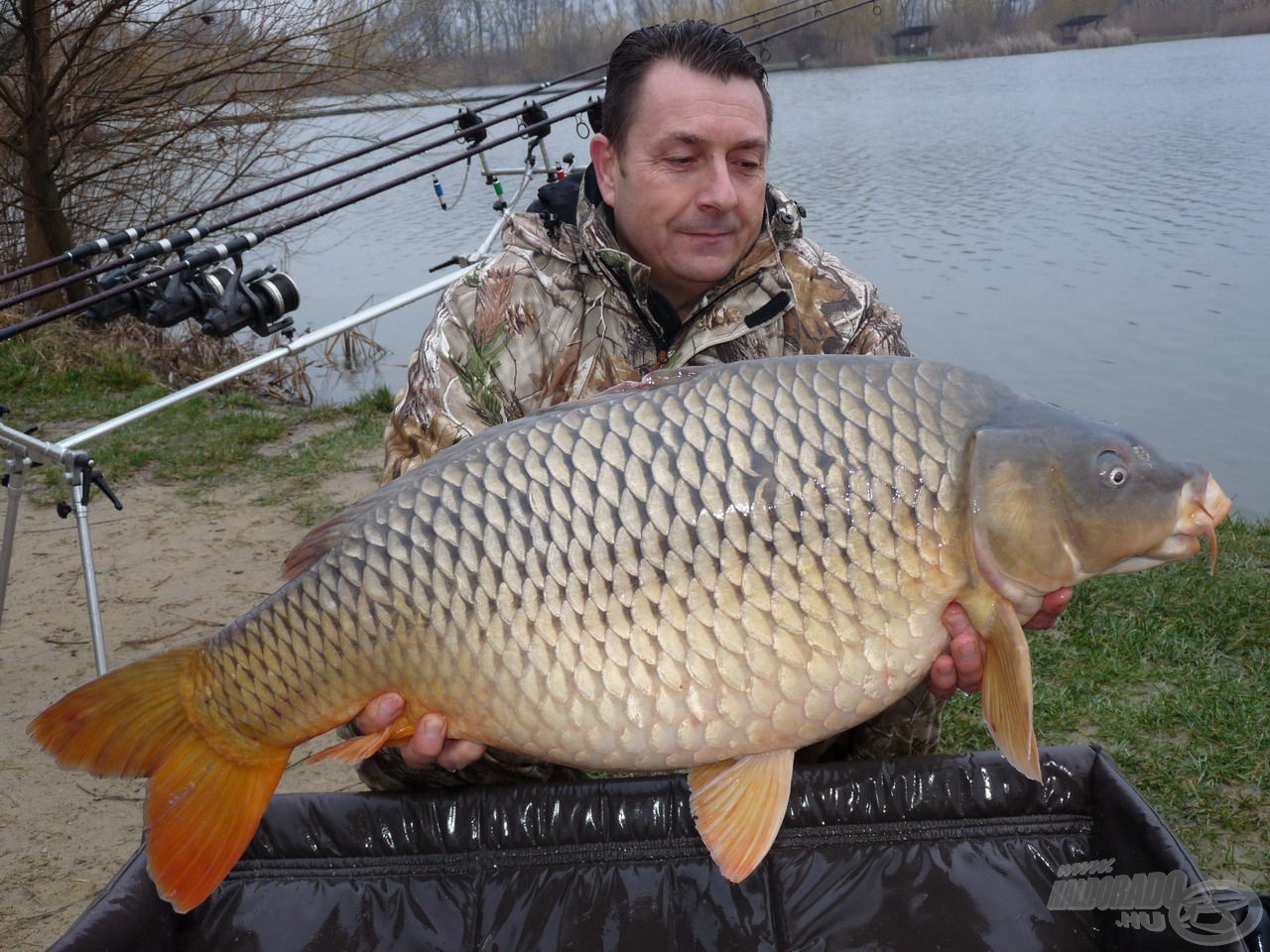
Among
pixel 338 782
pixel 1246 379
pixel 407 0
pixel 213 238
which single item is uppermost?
pixel 407 0

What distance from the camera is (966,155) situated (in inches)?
334

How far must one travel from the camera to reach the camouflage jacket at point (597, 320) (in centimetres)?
170

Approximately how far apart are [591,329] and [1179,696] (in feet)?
4.00

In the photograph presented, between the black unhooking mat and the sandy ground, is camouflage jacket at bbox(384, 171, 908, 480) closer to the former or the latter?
the black unhooking mat

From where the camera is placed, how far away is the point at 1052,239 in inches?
253

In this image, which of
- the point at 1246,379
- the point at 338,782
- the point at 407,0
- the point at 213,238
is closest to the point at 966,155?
the point at 1246,379

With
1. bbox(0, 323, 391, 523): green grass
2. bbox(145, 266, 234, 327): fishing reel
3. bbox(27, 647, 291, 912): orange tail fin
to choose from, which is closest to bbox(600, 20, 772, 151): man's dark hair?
bbox(27, 647, 291, 912): orange tail fin

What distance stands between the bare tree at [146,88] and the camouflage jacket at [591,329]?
3753mm

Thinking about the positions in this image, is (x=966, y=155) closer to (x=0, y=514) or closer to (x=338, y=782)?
(x=0, y=514)

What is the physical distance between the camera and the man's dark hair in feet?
5.44

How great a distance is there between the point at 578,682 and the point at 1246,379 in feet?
14.5

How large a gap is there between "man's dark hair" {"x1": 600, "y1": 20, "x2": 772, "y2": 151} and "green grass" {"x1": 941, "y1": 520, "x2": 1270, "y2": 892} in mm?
1149

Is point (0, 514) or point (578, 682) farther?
point (0, 514)

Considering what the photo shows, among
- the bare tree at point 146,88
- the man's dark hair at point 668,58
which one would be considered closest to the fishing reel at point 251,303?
the man's dark hair at point 668,58
